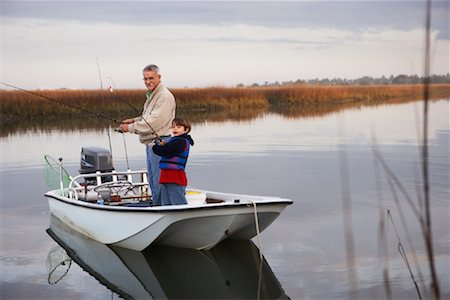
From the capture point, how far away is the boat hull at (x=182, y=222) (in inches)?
235

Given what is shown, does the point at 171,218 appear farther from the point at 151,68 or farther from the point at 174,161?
the point at 151,68

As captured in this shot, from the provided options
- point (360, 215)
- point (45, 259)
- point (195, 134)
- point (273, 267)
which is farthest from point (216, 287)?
point (195, 134)

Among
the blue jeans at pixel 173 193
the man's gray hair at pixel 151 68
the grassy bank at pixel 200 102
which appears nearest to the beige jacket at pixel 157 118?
the man's gray hair at pixel 151 68

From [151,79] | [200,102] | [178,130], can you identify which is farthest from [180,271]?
[200,102]

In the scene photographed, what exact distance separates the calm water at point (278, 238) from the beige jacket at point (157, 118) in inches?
37.5

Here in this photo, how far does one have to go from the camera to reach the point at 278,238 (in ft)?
23.4

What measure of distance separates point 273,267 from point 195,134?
44.5 feet

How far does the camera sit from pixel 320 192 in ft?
32.3

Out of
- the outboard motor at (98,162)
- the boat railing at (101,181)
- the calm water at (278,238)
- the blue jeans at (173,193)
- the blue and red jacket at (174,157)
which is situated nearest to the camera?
the calm water at (278,238)

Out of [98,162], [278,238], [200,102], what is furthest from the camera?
[200,102]

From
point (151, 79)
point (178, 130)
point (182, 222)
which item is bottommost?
point (182, 222)

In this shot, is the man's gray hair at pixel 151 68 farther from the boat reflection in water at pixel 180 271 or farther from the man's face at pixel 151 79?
the boat reflection in water at pixel 180 271

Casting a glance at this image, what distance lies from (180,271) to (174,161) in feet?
3.21

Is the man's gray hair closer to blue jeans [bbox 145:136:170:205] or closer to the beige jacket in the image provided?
the beige jacket
